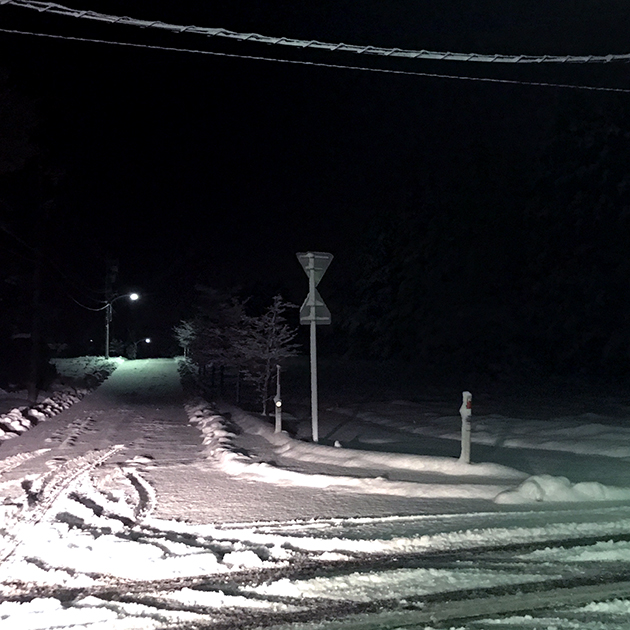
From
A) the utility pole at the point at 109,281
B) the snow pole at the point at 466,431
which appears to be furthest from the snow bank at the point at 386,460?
the utility pole at the point at 109,281

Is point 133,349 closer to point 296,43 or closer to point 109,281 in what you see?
point 109,281

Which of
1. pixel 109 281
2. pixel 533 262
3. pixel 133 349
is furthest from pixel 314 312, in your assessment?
pixel 133 349

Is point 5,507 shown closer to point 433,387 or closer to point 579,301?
point 433,387

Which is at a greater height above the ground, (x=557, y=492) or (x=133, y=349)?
(x=557, y=492)

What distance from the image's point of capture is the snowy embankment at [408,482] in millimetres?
8031

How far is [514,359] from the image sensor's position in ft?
135

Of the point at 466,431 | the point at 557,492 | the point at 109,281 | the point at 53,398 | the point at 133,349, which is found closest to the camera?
the point at 557,492

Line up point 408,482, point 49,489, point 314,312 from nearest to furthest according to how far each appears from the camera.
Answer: point 408,482 < point 49,489 < point 314,312

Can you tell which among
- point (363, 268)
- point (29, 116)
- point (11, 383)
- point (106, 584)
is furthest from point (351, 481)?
point (363, 268)

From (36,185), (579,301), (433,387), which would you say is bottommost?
(433,387)

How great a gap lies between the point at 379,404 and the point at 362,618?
21080 mm

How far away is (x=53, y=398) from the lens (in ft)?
82.8

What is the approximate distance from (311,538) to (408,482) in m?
2.54

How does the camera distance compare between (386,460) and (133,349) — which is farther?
(133,349)
